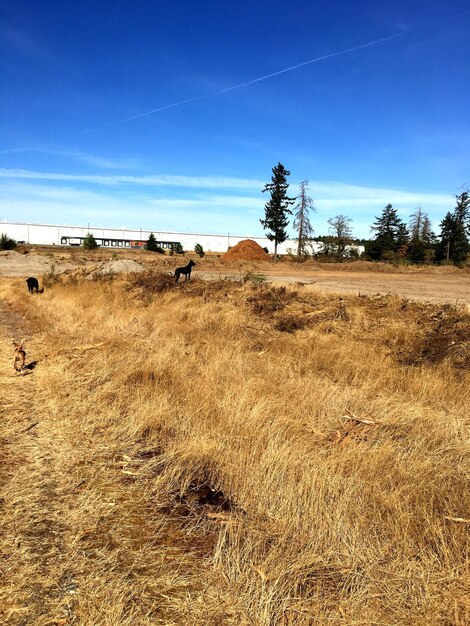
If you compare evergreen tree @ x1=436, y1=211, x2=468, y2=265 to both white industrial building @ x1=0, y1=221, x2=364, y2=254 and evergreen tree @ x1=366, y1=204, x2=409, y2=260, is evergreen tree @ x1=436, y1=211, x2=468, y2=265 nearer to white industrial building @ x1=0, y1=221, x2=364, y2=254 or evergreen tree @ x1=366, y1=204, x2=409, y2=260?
evergreen tree @ x1=366, y1=204, x2=409, y2=260

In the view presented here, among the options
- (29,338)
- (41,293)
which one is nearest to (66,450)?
(29,338)

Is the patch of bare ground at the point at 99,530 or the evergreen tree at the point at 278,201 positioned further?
the evergreen tree at the point at 278,201

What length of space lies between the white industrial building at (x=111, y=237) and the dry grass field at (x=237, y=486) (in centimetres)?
9205

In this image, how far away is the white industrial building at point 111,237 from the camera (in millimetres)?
98875

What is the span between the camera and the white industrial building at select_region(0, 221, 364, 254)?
3893 inches

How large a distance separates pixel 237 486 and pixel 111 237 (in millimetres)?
110633

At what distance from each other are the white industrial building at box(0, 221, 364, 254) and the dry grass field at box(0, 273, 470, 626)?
9205 cm

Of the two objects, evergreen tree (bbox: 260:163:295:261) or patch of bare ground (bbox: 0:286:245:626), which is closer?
patch of bare ground (bbox: 0:286:245:626)

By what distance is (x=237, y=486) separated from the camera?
3320 millimetres

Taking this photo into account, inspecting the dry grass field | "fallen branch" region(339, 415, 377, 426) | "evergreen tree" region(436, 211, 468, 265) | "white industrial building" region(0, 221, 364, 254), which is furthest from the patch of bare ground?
"white industrial building" region(0, 221, 364, 254)

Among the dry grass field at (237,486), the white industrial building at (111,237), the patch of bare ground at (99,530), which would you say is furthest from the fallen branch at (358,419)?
the white industrial building at (111,237)

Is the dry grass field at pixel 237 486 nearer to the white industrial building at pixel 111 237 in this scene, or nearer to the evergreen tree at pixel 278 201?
the evergreen tree at pixel 278 201

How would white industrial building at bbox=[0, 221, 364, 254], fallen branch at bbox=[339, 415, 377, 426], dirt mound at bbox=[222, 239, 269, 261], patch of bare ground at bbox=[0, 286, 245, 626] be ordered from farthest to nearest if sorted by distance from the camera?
white industrial building at bbox=[0, 221, 364, 254]
dirt mound at bbox=[222, 239, 269, 261]
fallen branch at bbox=[339, 415, 377, 426]
patch of bare ground at bbox=[0, 286, 245, 626]

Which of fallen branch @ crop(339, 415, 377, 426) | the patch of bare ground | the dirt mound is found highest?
the dirt mound
